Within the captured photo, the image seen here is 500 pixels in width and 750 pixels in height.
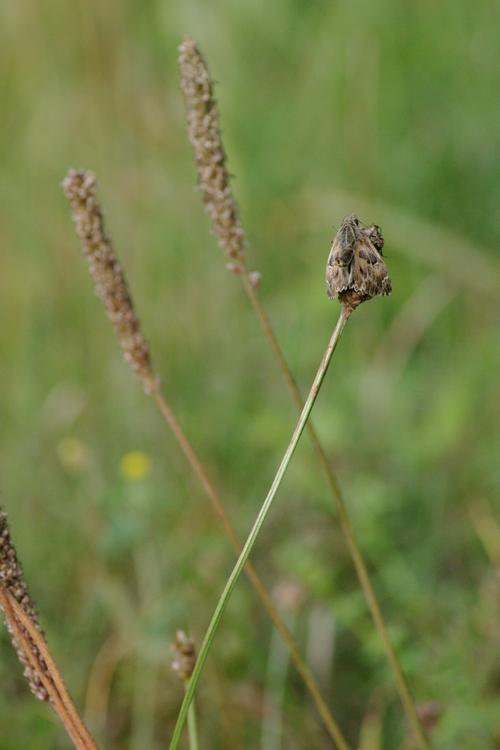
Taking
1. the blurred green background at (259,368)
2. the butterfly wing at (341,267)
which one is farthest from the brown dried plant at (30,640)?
the blurred green background at (259,368)

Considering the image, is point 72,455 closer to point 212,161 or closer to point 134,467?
point 134,467

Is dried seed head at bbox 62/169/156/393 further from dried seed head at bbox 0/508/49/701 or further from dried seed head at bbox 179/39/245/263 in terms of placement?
dried seed head at bbox 0/508/49/701

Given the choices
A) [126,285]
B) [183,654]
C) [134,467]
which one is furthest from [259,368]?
[183,654]

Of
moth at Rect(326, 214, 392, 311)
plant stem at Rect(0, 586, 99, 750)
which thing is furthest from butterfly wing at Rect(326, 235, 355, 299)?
plant stem at Rect(0, 586, 99, 750)

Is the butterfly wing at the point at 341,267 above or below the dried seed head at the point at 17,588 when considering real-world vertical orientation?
above

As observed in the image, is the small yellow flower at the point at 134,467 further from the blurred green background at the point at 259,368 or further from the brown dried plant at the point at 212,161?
the brown dried plant at the point at 212,161
